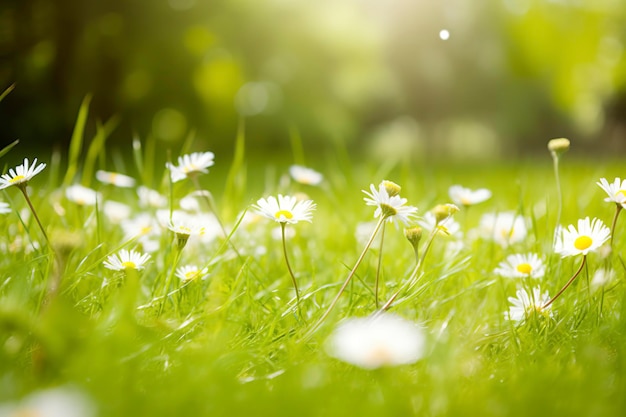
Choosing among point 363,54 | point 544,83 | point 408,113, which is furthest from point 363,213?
point 408,113

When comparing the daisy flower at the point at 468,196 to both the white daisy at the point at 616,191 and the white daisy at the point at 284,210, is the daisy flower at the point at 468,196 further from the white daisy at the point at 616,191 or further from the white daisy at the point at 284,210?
the white daisy at the point at 284,210

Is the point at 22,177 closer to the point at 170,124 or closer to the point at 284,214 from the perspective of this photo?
the point at 284,214

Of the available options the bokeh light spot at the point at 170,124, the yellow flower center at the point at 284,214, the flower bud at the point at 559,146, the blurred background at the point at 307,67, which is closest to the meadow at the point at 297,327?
the yellow flower center at the point at 284,214

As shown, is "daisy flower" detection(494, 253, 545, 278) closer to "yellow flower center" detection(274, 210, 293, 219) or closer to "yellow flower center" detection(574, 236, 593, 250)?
"yellow flower center" detection(574, 236, 593, 250)

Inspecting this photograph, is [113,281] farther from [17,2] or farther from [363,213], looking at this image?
[17,2]

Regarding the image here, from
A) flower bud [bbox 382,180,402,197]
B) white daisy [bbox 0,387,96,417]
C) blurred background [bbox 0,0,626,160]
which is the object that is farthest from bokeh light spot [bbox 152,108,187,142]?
white daisy [bbox 0,387,96,417]

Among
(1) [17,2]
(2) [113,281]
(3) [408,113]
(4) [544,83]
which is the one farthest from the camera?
(3) [408,113]
